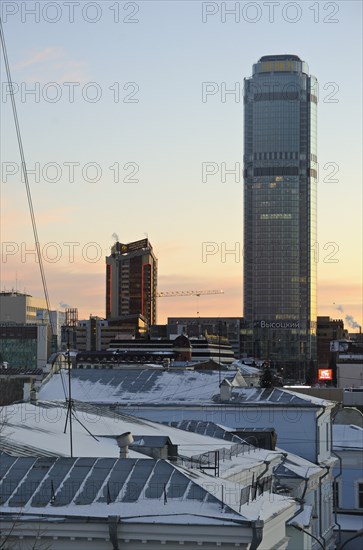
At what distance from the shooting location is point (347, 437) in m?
74.9

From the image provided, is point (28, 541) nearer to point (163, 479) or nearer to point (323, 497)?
point (163, 479)

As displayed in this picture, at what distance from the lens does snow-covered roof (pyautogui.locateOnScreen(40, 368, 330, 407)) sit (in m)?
70.1

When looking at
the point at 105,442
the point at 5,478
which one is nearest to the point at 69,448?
the point at 105,442

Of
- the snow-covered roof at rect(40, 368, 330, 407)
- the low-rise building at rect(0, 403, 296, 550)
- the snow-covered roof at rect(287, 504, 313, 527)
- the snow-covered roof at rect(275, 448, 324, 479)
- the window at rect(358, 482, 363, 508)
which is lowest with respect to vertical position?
the window at rect(358, 482, 363, 508)

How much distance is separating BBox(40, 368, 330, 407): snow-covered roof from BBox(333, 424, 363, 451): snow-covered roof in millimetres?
3647

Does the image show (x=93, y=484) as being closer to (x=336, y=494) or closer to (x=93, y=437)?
(x=93, y=437)

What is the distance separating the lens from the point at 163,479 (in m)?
31.3

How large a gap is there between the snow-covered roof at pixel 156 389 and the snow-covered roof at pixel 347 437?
3647mm

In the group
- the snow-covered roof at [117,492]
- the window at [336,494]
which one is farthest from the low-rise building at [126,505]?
the window at [336,494]

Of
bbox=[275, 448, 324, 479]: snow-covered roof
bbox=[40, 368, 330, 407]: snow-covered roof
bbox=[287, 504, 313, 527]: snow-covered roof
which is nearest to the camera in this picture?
bbox=[287, 504, 313, 527]: snow-covered roof

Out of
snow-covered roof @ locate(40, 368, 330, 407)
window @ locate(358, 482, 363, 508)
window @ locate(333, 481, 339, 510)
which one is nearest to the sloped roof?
snow-covered roof @ locate(40, 368, 330, 407)

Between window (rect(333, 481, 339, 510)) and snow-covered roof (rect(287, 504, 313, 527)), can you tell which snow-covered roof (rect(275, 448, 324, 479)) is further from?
window (rect(333, 481, 339, 510))

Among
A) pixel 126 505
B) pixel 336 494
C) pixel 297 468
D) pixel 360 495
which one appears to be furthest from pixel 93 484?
pixel 360 495

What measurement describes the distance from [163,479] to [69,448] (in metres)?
7.20
